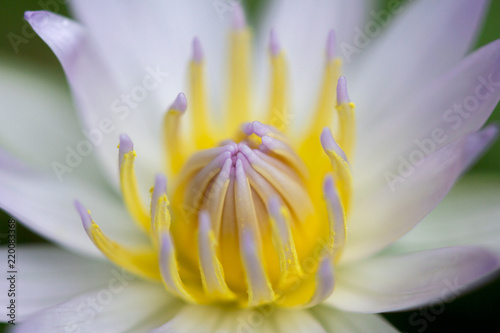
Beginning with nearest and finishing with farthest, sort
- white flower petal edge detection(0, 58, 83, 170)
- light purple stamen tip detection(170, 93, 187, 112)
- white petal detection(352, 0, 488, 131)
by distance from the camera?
light purple stamen tip detection(170, 93, 187, 112) → white petal detection(352, 0, 488, 131) → white flower petal edge detection(0, 58, 83, 170)

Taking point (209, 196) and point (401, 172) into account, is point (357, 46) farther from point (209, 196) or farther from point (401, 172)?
point (209, 196)

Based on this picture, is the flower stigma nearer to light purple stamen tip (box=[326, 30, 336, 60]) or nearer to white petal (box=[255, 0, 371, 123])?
light purple stamen tip (box=[326, 30, 336, 60])

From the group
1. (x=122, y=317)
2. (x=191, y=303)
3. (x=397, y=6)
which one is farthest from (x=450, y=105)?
(x=122, y=317)

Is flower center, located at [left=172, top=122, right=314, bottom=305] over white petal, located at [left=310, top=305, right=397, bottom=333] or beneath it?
over

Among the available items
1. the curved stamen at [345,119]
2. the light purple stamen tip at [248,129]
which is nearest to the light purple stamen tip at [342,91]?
the curved stamen at [345,119]

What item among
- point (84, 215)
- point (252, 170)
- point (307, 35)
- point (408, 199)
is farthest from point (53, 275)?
point (307, 35)

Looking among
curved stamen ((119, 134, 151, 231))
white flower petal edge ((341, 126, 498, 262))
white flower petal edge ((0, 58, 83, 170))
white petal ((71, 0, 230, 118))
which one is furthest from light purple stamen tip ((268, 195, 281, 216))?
white flower petal edge ((0, 58, 83, 170))

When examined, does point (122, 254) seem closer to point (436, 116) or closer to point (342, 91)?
point (342, 91)
